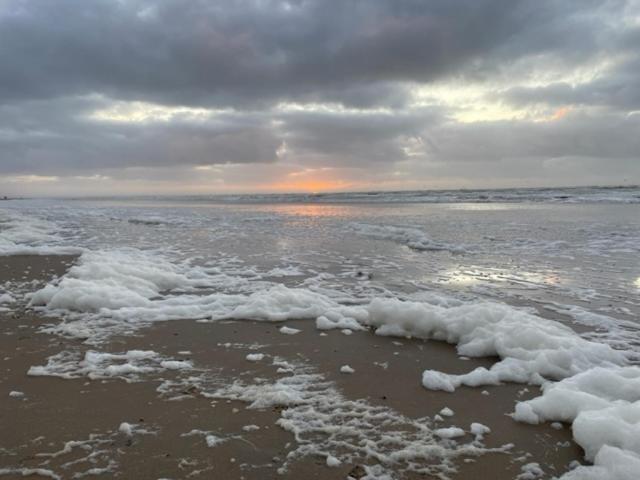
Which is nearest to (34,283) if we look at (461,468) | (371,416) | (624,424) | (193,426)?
(193,426)

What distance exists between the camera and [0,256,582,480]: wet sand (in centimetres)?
296

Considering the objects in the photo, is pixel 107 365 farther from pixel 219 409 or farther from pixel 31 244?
pixel 31 244

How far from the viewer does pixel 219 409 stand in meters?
3.68

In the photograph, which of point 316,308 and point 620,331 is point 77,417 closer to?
point 316,308

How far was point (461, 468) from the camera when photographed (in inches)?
117

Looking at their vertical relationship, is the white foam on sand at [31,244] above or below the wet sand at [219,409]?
above

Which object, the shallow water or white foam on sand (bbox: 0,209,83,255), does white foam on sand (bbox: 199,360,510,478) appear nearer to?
the shallow water

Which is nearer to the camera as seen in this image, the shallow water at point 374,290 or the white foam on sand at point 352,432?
the white foam on sand at point 352,432

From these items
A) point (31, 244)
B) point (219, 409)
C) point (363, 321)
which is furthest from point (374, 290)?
point (31, 244)

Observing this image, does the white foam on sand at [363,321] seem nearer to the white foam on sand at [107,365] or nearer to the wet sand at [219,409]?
the white foam on sand at [107,365]

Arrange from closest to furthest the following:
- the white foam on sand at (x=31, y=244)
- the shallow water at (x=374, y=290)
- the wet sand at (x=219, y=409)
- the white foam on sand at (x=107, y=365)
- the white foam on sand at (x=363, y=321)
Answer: the wet sand at (x=219, y=409)
the white foam on sand at (x=363, y=321)
the white foam on sand at (x=107, y=365)
the shallow water at (x=374, y=290)
the white foam on sand at (x=31, y=244)

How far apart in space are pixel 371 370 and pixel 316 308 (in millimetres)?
2084

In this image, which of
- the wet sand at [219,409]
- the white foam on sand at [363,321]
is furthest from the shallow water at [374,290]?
the wet sand at [219,409]

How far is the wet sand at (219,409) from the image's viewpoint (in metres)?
2.96
